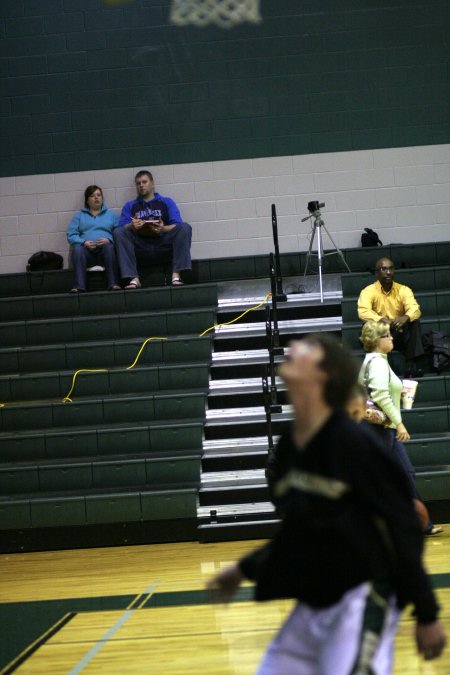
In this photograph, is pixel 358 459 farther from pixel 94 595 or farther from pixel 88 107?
pixel 88 107

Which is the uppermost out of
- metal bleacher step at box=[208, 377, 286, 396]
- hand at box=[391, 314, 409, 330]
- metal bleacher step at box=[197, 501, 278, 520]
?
hand at box=[391, 314, 409, 330]

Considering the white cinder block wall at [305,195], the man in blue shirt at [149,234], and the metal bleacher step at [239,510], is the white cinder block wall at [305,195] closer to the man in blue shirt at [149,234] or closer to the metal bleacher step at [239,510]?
the man in blue shirt at [149,234]

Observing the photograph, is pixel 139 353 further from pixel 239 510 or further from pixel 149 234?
pixel 239 510

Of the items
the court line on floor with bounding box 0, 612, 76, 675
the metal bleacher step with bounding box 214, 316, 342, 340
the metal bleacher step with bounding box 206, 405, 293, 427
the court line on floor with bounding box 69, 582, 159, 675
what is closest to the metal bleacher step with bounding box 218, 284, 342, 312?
the metal bleacher step with bounding box 214, 316, 342, 340

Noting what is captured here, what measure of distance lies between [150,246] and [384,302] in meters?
2.62

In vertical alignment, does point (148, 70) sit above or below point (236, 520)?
above

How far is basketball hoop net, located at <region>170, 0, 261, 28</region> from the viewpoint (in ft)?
34.9

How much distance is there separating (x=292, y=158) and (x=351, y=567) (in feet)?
28.6

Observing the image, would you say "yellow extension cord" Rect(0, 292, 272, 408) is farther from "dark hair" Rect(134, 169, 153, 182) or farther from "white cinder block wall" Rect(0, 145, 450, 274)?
"dark hair" Rect(134, 169, 153, 182)

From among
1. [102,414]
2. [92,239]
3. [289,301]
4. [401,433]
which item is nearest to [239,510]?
[401,433]

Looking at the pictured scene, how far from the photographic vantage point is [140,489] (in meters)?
7.68

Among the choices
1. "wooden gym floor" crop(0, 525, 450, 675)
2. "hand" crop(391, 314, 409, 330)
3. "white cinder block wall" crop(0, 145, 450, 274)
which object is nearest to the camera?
"wooden gym floor" crop(0, 525, 450, 675)

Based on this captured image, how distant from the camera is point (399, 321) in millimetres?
8414

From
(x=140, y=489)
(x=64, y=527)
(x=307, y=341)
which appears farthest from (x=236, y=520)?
(x=307, y=341)
